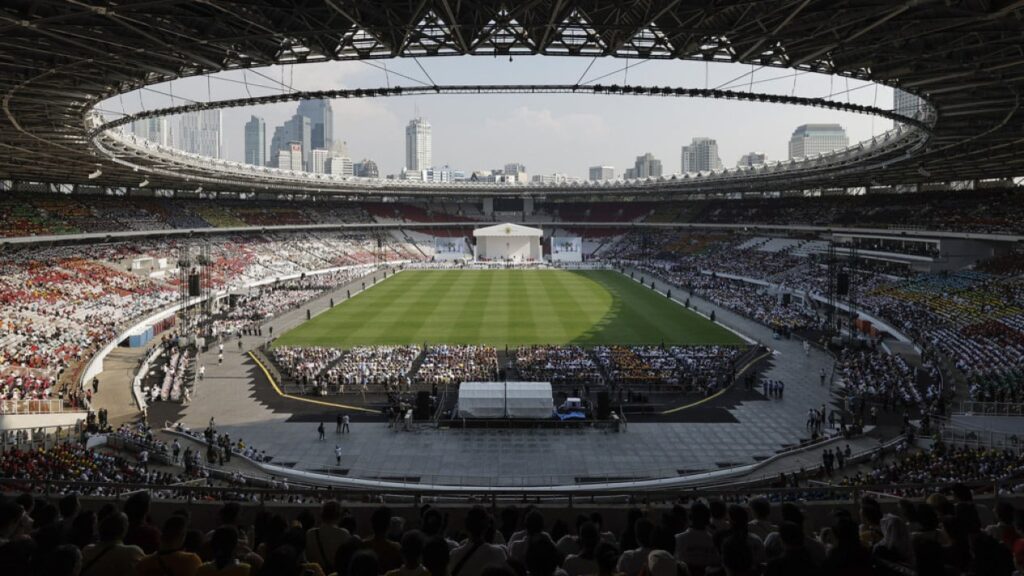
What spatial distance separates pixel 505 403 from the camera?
72.3ft

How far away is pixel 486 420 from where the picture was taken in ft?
71.6

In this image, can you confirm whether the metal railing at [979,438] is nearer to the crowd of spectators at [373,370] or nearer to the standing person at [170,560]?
the crowd of spectators at [373,370]

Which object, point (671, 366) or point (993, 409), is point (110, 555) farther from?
point (671, 366)

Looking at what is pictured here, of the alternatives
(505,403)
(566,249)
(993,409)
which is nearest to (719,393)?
(993,409)

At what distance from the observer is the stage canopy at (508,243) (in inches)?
3428

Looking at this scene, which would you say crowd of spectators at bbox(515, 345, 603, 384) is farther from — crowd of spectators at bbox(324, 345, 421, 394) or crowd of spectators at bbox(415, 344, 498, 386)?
crowd of spectators at bbox(324, 345, 421, 394)

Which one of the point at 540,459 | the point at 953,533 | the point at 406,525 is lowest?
the point at 540,459

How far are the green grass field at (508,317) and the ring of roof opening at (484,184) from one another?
43.4ft

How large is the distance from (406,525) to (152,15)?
38.9ft

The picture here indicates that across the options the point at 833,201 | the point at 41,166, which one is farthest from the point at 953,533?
the point at 833,201

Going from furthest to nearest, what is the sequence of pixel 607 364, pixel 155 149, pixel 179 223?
pixel 179 223, pixel 155 149, pixel 607 364

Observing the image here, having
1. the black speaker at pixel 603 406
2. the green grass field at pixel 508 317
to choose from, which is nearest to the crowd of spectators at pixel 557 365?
the green grass field at pixel 508 317

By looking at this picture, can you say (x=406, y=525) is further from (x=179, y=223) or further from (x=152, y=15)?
(x=179, y=223)

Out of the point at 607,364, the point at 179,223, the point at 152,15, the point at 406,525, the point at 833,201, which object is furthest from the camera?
the point at 833,201
